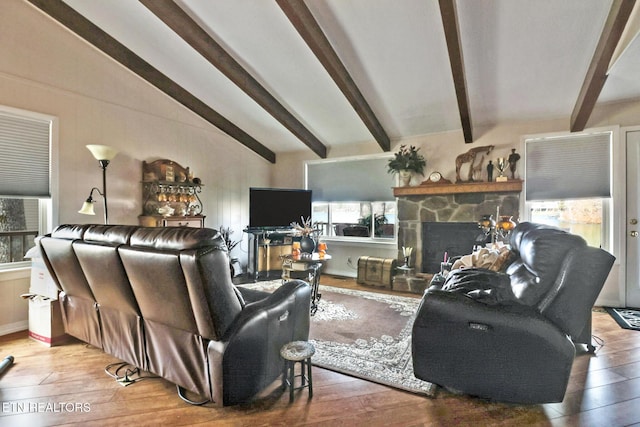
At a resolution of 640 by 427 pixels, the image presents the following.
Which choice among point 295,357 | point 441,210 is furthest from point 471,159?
point 295,357

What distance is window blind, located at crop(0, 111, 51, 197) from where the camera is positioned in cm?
316

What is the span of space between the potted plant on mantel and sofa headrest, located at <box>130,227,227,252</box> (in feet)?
12.6

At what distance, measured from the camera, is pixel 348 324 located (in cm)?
332

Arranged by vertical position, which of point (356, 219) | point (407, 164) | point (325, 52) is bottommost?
point (356, 219)

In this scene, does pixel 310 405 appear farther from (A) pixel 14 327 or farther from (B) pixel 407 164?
(B) pixel 407 164

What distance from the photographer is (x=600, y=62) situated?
3039 mm

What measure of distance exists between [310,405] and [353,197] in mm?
4142

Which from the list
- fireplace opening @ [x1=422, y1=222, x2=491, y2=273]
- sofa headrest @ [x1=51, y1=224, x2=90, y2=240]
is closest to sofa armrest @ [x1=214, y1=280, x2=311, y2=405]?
sofa headrest @ [x1=51, y1=224, x2=90, y2=240]

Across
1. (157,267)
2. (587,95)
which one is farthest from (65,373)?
(587,95)

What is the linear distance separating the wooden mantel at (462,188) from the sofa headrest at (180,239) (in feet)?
12.6

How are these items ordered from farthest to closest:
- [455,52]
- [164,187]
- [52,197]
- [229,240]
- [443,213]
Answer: [229,240] → [443,213] → [164,187] → [52,197] → [455,52]

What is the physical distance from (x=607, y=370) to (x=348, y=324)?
2.13m

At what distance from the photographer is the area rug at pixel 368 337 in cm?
232

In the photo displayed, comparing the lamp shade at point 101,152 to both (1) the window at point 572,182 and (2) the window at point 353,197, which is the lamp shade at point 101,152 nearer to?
(2) the window at point 353,197
